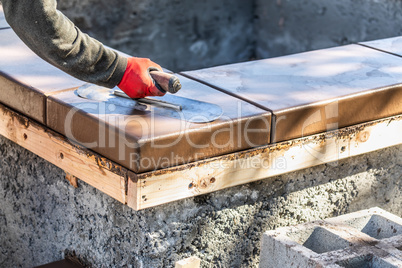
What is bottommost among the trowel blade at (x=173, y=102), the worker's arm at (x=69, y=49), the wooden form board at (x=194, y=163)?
the wooden form board at (x=194, y=163)

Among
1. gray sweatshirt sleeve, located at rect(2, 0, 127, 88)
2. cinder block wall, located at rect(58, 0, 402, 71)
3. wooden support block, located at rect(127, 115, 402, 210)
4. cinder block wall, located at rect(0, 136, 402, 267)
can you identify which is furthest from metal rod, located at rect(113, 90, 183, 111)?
cinder block wall, located at rect(58, 0, 402, 71)

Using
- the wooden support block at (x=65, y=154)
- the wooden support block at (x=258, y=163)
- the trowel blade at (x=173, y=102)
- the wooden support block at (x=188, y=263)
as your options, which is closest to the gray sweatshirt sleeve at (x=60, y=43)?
the trowel blade at (x=173, y=102)

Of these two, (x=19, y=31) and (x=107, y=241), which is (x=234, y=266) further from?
(x=19, y=31)

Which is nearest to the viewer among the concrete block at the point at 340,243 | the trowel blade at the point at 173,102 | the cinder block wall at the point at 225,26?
the concrete block at the point at 340,243

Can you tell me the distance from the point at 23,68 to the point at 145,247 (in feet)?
3.43

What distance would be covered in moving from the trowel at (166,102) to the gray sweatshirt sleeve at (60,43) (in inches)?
4.8

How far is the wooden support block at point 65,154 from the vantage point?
2.23 m

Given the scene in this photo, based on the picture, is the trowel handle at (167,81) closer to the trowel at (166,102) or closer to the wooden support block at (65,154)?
the trowel at (166,102)

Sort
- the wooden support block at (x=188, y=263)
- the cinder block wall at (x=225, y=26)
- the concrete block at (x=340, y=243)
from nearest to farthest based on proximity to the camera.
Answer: the wooden support block at (x=188, y=263) → the concrete block at (x=340, y=243) → the cinder block wall at (x=225, y=26)

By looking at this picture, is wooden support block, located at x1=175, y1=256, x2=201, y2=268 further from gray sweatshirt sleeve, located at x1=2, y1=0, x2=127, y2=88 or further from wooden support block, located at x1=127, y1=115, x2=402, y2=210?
gray sweatshirt sleeve, located at x1=2, y1=0, x2=127, y2=88

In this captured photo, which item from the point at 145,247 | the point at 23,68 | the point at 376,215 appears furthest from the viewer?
the point at 23,68

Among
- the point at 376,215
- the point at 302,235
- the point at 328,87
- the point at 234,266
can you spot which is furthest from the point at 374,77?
the point at 234,266

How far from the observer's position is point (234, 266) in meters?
2.56

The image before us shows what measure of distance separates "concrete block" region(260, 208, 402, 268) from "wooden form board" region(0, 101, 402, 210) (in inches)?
10.2
